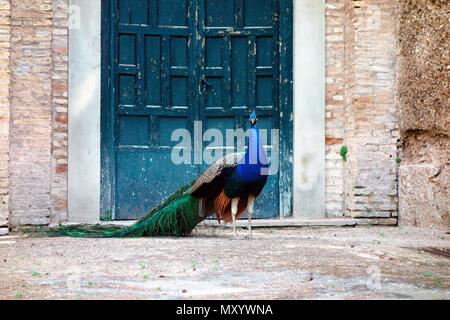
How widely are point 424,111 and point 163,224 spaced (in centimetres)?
301

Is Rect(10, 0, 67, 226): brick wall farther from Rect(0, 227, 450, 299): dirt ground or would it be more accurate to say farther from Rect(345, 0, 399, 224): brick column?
Rect(345, 0, 399, 224): brick column

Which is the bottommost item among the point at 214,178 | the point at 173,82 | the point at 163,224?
the point at 163,224

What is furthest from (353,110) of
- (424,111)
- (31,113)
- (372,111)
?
(31,113)

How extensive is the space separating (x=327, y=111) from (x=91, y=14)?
2856 millimetres

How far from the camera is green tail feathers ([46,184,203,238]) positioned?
7.63 metres

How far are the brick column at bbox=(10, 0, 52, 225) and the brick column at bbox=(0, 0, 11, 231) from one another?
190mm

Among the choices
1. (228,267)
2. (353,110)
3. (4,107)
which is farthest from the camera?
(353,110)

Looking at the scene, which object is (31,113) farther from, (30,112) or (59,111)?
(59,111)

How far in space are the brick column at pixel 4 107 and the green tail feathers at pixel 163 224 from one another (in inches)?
32.2

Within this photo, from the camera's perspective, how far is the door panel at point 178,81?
361 inches

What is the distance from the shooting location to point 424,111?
8508 millimetres

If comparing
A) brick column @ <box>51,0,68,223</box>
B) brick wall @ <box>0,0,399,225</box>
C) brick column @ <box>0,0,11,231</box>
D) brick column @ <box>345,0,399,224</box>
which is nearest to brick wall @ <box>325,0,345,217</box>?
brick wall @ <box>0,0,399,225</box>

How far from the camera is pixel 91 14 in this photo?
8.98 metres

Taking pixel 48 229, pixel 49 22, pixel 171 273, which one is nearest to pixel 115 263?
pixel 171 273
